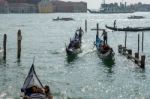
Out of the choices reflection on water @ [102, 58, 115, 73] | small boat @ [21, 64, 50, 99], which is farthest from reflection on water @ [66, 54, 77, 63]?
small boat @ [21, 64, 50, 99]

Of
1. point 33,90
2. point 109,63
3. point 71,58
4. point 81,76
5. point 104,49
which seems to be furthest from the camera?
point 104,49

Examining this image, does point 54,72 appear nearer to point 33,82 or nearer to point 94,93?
point 94,93

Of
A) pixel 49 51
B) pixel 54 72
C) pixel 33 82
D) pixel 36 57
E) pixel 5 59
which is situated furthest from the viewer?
pixel 49 51

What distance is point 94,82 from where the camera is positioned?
2991 centimetres

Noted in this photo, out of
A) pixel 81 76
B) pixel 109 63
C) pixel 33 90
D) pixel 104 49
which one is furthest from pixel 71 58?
pixel 33 90

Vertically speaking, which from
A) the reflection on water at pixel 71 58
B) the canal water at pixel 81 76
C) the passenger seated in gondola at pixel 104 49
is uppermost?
the passenger seated in gondola at pixel 104 49

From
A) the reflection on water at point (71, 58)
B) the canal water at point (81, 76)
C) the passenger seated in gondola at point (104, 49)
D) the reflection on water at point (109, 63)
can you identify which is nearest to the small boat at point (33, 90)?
the canal water at point (81, 76)

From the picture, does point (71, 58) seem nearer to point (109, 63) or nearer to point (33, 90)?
point (109, 63)

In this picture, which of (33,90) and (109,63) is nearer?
(33,90)

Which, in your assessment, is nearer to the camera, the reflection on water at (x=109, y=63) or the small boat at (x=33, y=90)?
the small boat at (x=33, y=90)

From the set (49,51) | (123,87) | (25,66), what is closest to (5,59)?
(25,66)

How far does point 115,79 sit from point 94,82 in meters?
1.81

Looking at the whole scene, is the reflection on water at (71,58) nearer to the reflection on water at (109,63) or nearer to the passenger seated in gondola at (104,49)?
the passenger seated in gondola at (104,49)

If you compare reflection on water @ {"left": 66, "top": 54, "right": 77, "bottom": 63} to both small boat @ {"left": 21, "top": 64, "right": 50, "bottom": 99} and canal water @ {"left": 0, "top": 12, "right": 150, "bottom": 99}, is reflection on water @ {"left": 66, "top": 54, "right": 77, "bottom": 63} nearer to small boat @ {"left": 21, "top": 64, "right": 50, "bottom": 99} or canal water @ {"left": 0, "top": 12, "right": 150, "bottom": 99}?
canal water @ {"left": 0, "top": 12, "right": 150, "bottom": 99}
